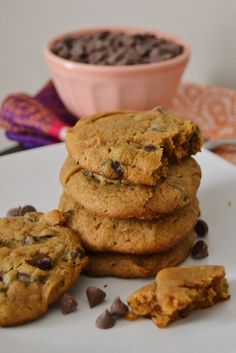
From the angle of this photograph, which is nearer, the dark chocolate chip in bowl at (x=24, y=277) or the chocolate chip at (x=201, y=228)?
the dark chocolate chip in bowl at (x=24, y=277)

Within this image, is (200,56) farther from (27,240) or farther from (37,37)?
(27,240)

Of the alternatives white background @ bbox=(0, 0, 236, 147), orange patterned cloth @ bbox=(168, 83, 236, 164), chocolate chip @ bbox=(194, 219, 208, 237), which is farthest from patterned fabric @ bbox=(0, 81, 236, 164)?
chocolate chip @ bbox=(194, 219, 208, 237)

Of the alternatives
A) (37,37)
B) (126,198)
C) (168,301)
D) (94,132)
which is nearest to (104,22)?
(37,37)

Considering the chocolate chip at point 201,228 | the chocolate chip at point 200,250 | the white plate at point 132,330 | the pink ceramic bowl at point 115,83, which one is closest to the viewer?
the white plate at point 132,330

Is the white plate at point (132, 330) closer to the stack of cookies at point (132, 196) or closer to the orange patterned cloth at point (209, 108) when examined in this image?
the stack of cookies at point (132, 196)

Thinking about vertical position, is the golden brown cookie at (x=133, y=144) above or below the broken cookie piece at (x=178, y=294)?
above

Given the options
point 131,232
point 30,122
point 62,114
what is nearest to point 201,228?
point 131,232

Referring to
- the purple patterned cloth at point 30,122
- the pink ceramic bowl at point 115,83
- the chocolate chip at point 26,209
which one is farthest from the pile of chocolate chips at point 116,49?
the chocolate chip at point 26,209
